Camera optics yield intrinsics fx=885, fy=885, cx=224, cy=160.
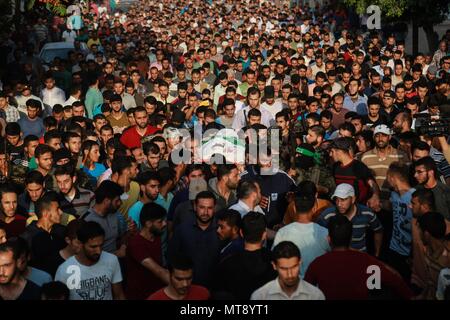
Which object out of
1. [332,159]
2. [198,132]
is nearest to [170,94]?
[198,132]

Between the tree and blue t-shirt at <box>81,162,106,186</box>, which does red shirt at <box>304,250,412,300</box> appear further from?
the tree

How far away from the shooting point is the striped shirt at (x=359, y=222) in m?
8.25

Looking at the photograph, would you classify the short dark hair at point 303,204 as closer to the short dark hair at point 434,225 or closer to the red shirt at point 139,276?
the short dark hair at point 434,225

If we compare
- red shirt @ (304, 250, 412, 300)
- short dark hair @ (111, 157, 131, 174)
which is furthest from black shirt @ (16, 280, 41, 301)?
short dark hair @ (111, 157, 131, 174)

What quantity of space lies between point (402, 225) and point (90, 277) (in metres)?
3.41

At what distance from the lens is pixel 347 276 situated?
6836 mm

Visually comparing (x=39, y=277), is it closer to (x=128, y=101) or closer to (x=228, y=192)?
(x=228, y=192)

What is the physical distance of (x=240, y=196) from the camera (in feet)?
28.7

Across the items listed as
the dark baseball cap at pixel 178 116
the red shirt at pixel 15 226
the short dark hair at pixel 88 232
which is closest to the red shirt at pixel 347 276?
the short dark hair at pixel 88 232

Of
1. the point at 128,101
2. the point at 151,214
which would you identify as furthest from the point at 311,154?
the point at 128,101

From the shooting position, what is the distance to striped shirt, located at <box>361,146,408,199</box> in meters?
10.5

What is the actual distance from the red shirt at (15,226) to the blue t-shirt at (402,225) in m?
3.72

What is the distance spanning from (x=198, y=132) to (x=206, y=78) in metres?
5.89

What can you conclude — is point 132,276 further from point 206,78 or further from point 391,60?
point 391,60
